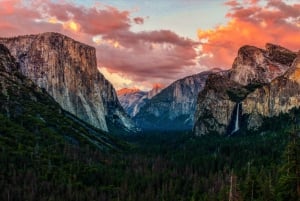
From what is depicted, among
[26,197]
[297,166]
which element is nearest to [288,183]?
[297,166]

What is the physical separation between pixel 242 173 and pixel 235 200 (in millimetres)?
138247

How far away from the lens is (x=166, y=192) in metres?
200

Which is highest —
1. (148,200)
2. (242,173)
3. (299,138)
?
(299,138)

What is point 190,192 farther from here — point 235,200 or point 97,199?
point 235,200

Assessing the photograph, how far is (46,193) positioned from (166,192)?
51962 millimetres

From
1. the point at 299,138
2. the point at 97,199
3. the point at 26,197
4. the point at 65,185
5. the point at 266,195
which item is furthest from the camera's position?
the point at 65,185

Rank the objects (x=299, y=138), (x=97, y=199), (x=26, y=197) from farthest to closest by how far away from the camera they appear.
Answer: (x=97, y=199), (x=26, y=197), (x=299, y=138)

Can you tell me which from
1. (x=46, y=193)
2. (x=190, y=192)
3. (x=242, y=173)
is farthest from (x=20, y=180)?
(x=242, y=173)

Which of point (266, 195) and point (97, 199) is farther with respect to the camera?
point (97, 199)

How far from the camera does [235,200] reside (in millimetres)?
59812

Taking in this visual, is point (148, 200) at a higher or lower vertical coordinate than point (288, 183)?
lower

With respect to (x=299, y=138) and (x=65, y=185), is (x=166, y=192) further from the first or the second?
(x=299, y=138)

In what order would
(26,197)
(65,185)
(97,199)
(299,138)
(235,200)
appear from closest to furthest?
1. (235,200)
2. (299,138)
3. (26,197)
4. (97,199)
5. (65,185)

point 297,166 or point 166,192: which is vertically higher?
point 297,166
